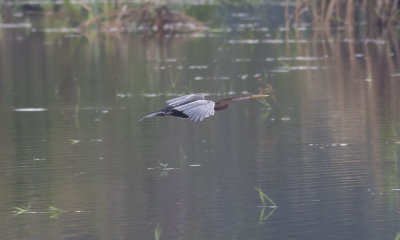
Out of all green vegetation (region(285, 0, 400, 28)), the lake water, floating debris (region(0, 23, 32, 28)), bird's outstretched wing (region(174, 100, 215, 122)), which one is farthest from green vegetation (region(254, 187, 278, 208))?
floating debris (region(0, 23, 32, 28))

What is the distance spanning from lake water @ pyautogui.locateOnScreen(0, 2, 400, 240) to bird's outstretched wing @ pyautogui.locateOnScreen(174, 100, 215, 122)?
0.62 m

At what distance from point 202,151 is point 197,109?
1.91 m

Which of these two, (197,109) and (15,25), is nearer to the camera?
(197,109)

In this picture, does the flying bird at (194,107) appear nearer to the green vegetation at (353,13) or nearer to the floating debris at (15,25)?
the green vegetation at (353,13)

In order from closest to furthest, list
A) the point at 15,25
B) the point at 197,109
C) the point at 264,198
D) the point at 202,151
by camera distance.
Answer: the point at 264,198 → the point at 197,109 → the point at 202,151 → the point at 15,25

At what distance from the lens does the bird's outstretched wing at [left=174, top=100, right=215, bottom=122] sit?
773 cm

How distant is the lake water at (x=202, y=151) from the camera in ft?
23.1

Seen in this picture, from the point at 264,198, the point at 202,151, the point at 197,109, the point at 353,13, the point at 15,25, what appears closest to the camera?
the point at 264,198

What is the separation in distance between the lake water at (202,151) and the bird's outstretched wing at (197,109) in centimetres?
62

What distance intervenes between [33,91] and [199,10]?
16.8 m

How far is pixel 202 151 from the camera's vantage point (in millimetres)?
9781

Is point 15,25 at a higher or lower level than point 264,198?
lower

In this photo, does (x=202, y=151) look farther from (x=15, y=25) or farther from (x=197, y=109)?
(x=15, y=25)

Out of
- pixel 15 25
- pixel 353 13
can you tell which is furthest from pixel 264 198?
pixel 15 25
